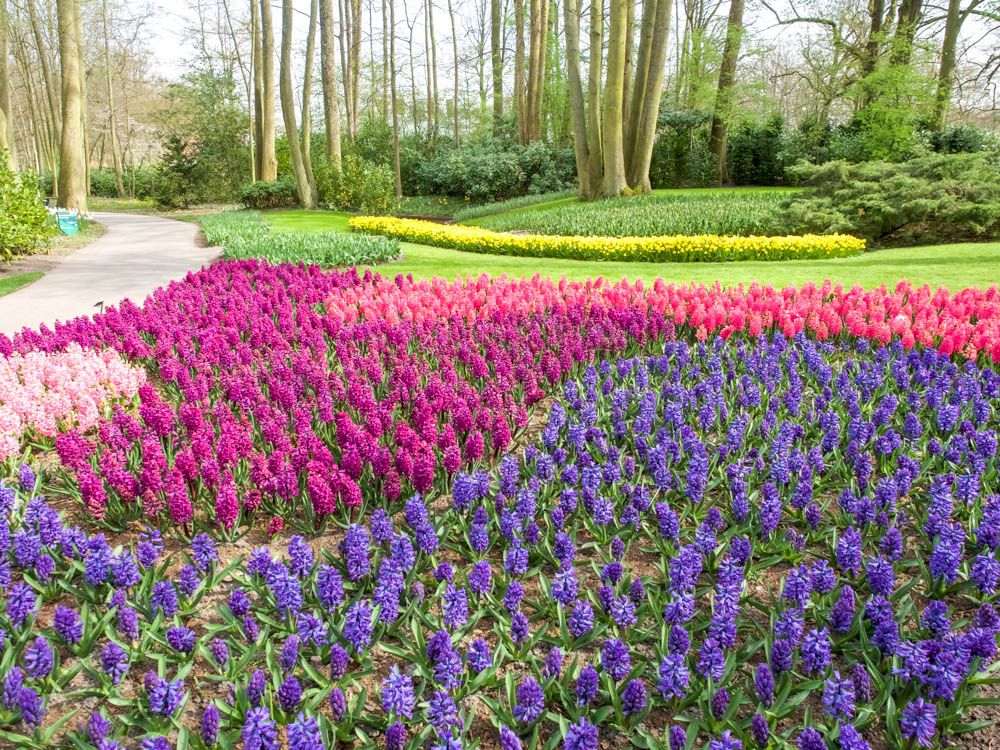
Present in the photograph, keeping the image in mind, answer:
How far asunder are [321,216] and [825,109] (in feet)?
63.3

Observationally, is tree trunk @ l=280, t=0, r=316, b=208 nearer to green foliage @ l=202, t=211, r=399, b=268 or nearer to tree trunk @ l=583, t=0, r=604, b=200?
tree trunk @ l=583, t=0, r=604, b=200

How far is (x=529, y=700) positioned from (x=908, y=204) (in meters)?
14.0

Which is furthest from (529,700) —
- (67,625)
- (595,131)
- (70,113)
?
(70,113)

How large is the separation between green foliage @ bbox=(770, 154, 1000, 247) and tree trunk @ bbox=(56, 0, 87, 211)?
65.2 feet

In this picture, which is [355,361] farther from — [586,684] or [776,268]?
[776,268]

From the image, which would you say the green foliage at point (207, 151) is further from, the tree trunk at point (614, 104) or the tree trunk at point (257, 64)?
the tree trunk at point (614, 104)

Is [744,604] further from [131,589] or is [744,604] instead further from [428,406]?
[131,589]

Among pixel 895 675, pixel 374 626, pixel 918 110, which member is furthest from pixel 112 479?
pixel 918 110

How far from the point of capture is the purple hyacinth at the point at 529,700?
2105mm

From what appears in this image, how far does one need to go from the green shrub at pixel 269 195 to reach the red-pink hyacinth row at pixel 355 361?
21544mm

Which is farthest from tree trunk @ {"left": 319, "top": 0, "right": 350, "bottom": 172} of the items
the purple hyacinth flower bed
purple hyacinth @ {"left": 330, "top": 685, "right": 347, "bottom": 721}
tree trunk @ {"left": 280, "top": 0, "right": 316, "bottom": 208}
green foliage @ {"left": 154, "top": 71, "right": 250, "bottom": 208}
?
purple hyacinth @ {"left": 330, "top": 685, "right": 347, "bottom": 721}

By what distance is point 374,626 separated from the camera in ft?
8.64

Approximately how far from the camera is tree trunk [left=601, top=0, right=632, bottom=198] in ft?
61.6

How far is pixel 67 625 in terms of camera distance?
2.46 m
